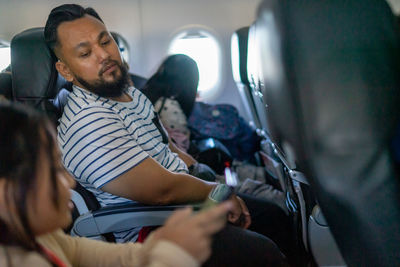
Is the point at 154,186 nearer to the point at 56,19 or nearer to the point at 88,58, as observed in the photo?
the point at 88,58

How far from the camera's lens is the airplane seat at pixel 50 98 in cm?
142

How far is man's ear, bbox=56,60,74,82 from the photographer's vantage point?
1.63 meters

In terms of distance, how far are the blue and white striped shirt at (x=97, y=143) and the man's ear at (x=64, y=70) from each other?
0.41 feet

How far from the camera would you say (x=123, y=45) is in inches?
164

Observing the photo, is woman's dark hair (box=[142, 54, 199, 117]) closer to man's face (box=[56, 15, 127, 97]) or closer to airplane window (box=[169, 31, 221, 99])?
airplane window (box=[169, 31, 221, 99])

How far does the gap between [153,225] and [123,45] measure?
3.10 metres

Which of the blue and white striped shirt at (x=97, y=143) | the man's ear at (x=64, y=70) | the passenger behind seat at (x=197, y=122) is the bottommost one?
the passenger behind seat at (x=197, y=122)

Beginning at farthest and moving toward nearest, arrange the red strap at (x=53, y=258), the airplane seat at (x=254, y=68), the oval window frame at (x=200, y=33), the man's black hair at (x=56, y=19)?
the oval window frame at (x=200, y=33), the airplane seat at (x=254, y=68), the man's black hair at (x=56, y=19), the red strap at (x=53, y=258)

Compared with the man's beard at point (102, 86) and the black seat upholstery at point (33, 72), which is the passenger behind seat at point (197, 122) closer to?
the man's beard at point (102, 86)

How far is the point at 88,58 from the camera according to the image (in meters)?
1.66

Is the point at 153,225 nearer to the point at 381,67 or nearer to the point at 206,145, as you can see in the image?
the point at 381,67

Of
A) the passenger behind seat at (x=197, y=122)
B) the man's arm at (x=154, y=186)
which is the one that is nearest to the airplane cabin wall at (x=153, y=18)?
the passenger behind seat at (x=197, y=122)

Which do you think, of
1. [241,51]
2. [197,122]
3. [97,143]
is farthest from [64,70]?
[197,122]

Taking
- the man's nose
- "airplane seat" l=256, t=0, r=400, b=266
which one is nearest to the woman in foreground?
"airplane seat" l=256, t=0, r=400, b=266
